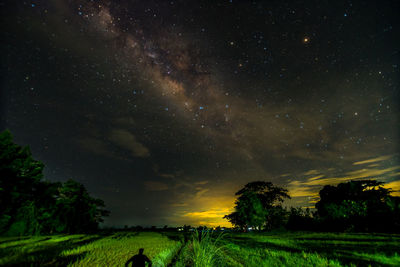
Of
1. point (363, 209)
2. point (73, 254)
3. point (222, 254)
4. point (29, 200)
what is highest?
point (29, 200)

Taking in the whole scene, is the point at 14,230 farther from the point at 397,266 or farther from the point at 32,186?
the point at 397,266

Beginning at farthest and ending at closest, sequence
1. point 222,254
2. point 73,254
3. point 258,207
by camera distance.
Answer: point 258,207 < point 73,254 < point 222,254

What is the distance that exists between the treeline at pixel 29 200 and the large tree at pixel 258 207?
109 ft

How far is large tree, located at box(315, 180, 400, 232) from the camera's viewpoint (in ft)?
89.0

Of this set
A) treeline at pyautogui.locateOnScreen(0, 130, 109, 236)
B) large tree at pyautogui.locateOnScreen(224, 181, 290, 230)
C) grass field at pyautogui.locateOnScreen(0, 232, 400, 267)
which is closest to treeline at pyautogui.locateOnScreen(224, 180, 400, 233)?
large tree at pyautogui.locateOnScreen(224, 181, 290, 230)

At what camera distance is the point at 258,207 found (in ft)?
139

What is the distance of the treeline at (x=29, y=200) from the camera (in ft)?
92.4

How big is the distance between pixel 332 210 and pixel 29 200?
45712mm

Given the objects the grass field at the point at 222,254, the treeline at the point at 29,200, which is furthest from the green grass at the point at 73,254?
the treeline at the point at 29,200

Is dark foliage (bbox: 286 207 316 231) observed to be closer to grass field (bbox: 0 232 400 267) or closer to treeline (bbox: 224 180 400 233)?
treeline (bbox: 224 180 400 233)

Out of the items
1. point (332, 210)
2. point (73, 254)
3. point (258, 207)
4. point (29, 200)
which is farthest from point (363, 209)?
point (29, 200)

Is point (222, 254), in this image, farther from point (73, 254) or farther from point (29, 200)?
point (29, 200)

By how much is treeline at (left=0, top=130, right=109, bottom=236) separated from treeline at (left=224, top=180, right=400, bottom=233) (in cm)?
3360

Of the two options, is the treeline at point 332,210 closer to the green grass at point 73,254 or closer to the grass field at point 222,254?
the grass field at point 222,254
